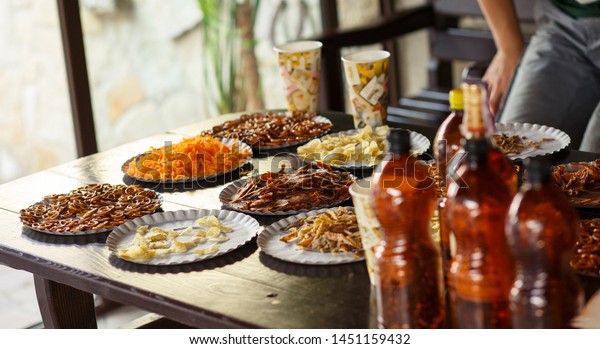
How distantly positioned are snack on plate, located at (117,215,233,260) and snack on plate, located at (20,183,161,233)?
9cm

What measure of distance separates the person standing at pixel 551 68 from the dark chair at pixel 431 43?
0.25 meters

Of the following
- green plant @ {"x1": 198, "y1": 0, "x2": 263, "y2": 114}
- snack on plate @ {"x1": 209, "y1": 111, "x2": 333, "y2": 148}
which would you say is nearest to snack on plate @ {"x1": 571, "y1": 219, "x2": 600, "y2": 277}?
snack on plate @ {"x1": 209, "y1": 111, "x2": 333, "y2": 148}

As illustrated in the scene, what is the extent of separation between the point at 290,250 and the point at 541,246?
1.97ft

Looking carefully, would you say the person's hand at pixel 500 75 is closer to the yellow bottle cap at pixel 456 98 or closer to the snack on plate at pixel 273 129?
the snack on plate at pixel 273 129

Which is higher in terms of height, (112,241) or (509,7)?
(509,7)

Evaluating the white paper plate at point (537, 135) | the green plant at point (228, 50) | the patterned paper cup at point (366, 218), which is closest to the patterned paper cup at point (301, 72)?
the white paper plate at point (537, 135)

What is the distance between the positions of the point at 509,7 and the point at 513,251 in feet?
7.40

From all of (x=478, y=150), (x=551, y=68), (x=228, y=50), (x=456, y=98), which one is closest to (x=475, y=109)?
(x=478, y=150)

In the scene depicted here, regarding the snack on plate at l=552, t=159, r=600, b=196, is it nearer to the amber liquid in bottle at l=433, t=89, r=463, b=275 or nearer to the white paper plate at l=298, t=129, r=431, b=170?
the amber liquid in bottle at l=433, t=89, r=463, b=275

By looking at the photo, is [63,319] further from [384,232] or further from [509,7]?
[509,7]

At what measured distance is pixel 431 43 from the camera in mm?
3980

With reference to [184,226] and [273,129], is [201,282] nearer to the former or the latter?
[184,226]
